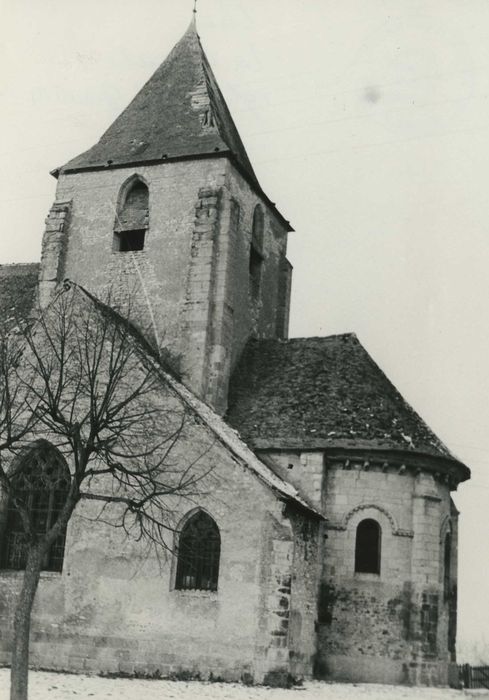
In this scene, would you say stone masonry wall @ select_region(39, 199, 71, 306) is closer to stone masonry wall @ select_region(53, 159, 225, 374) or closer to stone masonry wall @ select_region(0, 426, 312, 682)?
stone masonry wall @ select_region(53, 159, 225, 374)

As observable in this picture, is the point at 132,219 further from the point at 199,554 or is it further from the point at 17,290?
the point at 199,554

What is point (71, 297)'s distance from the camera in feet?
71.3

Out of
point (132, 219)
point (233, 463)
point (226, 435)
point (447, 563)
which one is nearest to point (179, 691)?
point (233, 463)

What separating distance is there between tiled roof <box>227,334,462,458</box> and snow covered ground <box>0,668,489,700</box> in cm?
564

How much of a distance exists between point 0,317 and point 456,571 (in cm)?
1440

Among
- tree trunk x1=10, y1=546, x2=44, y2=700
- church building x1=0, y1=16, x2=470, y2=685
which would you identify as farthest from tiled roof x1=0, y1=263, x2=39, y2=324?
tree trunk x1=10, y1=546, x2=44, y2=700

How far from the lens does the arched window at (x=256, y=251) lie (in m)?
28.2

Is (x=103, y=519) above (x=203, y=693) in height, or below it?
A: above

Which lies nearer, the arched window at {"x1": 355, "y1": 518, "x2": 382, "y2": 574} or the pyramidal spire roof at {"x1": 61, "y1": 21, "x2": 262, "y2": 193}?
the arched window at {"x1": 355, "y1": 518, "x2": 382, "y2": 574}

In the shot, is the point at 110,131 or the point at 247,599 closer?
the point at 247,599

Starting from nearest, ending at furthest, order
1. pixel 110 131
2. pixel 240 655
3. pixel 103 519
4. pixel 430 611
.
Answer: pixel 240 655
pixel 103 519
pixel 430 611
pixel 110 131

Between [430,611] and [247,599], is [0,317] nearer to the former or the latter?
[247,599]

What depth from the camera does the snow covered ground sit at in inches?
632

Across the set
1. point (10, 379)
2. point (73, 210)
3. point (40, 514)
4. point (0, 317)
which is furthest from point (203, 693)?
point (73, 210)
